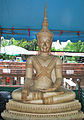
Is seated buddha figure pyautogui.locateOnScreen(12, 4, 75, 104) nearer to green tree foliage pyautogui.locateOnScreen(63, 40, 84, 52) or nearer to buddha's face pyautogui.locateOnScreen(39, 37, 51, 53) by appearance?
buddha's face pyautogui.locateOnScreen(39, 37, 51, 53)

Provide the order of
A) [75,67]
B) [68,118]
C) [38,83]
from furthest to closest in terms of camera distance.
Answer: [75,67], [38,83], [68,118]

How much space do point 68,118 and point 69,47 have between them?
12.1 metres

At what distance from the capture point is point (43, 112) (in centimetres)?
201

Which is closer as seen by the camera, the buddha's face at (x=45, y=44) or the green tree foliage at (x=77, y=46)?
the buddha's face at (x=45, y=44)

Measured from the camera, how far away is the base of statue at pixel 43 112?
6.59 feet

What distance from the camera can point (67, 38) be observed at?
3.94m

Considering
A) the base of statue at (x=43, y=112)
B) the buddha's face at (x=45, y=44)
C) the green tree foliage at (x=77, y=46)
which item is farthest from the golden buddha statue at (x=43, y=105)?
the green tree foliage at (x=77, y=46)

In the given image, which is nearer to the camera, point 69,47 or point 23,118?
point 23,118

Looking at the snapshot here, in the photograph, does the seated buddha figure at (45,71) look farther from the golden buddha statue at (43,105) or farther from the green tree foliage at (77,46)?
the green tree foliage at (77,46)

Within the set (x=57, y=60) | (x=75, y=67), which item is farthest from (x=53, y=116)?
(x=75, y=67)

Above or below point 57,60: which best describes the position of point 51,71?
below

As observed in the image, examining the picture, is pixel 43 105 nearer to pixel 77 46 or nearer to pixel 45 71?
pixel 45 71

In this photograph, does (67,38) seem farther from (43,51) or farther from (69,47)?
(69,47)

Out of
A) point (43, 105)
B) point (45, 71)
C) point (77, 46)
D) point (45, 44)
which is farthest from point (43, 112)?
point (77, 46)
